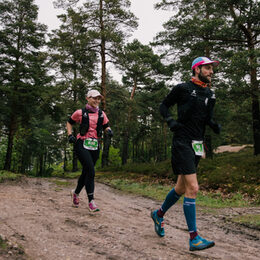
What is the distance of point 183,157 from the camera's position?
3424mm

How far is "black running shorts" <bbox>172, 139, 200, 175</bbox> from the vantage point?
3396 millimetres

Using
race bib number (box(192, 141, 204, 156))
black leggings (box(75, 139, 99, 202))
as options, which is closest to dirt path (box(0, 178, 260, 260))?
black leggings (box(75, 139, 99, 202))

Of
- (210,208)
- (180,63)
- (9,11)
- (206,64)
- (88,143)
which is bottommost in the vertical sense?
(210,208)

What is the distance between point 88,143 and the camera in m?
5.34

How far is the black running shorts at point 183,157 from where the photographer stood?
3.40 m

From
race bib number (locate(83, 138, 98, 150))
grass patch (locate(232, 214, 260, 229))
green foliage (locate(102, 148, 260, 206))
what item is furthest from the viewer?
green foliage (locate(102, 148, 260, 206))

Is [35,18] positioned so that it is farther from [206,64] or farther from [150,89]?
[206,64]

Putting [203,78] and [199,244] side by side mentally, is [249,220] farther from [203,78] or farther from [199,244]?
[203,78]

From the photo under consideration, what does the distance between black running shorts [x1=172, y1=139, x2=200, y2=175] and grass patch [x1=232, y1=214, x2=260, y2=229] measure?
2689 mm

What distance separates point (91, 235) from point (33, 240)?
0.78m

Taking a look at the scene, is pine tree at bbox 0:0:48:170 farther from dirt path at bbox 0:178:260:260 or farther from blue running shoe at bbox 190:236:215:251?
blue running shoe at bbox 190:236:215:251

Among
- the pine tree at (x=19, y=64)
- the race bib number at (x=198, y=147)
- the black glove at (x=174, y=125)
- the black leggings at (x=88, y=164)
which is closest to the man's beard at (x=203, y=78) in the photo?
the black glove at (x=174, y=125)

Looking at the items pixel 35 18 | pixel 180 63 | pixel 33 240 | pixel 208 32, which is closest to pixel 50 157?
pixel 35 18

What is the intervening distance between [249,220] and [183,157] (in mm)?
3191
